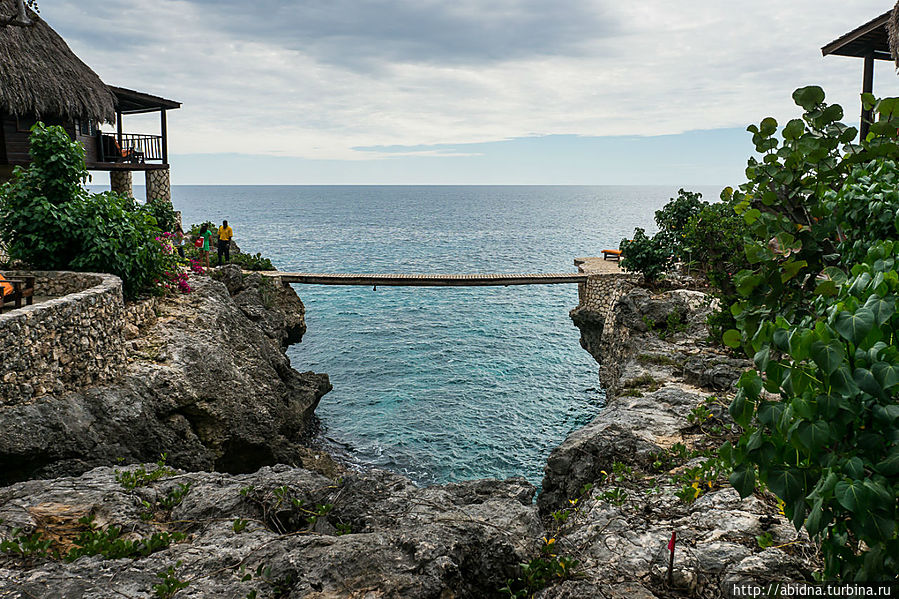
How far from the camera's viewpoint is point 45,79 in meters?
23.6

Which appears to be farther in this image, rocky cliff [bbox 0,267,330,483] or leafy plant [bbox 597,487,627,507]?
rocky cliff [bbox 0,267,330,483]

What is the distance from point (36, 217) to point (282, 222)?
124 m

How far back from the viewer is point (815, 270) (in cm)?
520

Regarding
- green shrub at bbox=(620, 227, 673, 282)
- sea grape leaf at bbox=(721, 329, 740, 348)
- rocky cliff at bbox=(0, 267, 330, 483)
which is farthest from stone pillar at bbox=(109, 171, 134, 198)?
sea grape leaf at bbox=(721, 329, 740, 348)

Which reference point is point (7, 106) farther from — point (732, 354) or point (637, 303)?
point (732, 354)

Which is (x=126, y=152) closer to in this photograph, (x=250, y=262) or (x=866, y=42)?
(x=250, y=262)

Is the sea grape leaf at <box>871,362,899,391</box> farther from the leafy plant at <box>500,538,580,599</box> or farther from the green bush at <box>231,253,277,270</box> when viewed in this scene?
the green bush at <box>231,253,277,270</box>

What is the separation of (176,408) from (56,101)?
18411 mm

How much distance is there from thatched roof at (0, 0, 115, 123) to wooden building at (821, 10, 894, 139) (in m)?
26.5

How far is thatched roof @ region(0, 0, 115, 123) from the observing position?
2236cm

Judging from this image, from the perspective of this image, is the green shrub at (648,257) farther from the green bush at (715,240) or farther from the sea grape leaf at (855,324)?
A: the sea grape leaf at (855,324)

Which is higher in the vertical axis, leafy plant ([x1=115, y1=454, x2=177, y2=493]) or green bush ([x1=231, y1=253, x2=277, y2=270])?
green bush ([x1=231, y1=253, x2=277, y2=270])

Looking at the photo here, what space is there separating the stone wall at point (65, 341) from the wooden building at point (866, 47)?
61.9ft

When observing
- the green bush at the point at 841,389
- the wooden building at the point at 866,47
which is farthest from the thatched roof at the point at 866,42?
the green bush at the point at 841,389
